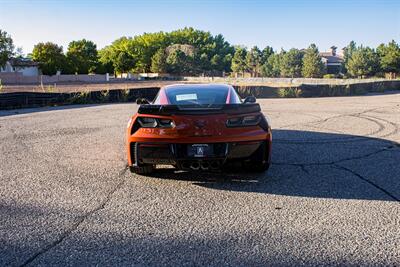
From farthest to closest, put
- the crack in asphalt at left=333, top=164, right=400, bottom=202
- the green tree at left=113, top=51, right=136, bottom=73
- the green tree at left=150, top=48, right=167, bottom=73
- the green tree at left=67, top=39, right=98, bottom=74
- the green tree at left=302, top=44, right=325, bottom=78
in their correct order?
the green tree at left=150, top=48, right=167, bottom=73, the green tree at left=113, top=51, right=136, bottom=73, the green tree at left=302, top=44, right=325, bottom=78, the green tree at left=67, top=39, right=98, bottom=74, the crack in asphalt at left=333, top=164, right=400, bottom=202

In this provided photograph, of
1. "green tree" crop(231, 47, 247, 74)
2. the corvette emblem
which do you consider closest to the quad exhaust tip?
the corvette emblem

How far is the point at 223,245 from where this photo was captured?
3.21 m

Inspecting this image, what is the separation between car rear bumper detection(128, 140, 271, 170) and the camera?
185 inches

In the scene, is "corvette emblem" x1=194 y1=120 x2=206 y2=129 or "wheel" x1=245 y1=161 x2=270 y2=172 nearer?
"corvette emblem" x1=194 y1=120 x2=206 y2=129

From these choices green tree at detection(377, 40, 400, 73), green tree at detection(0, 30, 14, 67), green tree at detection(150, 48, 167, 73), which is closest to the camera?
green tree at detection(0, 30, 14, 67)

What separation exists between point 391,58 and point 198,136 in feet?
267

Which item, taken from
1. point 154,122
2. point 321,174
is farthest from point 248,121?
point 321,174

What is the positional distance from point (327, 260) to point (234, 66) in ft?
373

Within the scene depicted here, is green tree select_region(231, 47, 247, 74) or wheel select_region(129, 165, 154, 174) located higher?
green tree select_region(231, 47, 247, 74)

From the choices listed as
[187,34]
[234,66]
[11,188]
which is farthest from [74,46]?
[11,188]

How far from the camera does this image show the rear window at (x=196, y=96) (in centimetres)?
545

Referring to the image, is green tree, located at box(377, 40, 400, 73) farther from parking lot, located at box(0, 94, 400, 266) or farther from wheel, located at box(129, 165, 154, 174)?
wheel, located at box(129, 165, 154, 174)

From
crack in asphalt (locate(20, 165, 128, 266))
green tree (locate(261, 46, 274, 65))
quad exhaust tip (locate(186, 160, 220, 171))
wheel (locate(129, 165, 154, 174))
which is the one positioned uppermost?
green tree (locate(261, 46, 274, 65))

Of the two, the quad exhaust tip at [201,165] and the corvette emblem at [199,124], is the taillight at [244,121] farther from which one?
the quad exhaust tip at [201,165]
